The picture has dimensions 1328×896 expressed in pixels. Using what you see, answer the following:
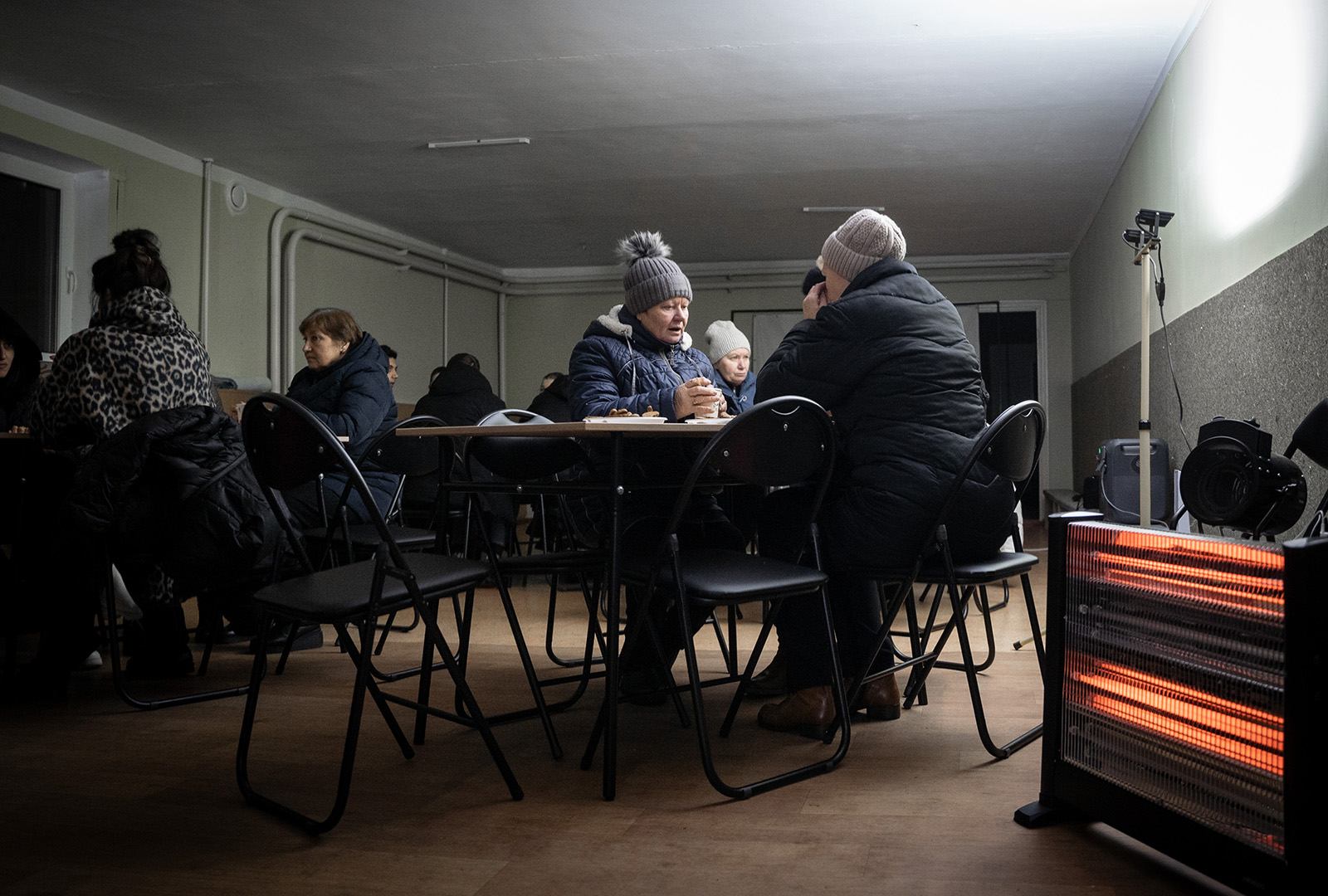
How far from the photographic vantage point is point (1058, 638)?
171 cm

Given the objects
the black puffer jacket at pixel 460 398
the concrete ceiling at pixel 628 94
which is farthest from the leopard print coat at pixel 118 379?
the black puffer jacket at pixel 460 398

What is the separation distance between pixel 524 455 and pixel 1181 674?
166cm

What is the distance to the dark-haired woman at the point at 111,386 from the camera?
2.86 meters

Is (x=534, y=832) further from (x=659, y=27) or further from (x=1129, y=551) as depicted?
(x=659, y=27)

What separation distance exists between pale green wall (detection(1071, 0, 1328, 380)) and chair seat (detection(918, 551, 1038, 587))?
140cm

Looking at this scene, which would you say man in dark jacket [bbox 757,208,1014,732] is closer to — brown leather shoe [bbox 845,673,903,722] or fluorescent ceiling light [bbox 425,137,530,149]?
brown leather shoe [bbox 845,673,903,722]

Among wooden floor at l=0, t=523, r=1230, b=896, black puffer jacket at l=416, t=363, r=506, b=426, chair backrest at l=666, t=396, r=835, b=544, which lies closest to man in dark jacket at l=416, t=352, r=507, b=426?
black puffer jacket at l=416, t=363, r=506, b=426

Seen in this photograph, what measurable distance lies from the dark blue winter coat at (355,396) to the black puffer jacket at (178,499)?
88cm

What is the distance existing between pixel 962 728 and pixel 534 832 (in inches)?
45.9

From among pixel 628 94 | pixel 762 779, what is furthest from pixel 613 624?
pixel 628 94

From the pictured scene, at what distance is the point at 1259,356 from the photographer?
3.28 m

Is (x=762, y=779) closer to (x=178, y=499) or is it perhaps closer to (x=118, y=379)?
(x=178, y=499)

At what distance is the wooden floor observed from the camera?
1.55m

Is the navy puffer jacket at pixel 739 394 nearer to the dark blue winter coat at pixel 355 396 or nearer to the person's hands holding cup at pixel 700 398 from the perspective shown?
the person's hands holding cup at pixel 700 398
